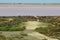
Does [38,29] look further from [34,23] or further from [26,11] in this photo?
[26,11]

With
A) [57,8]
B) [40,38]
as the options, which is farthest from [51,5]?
[40,38]

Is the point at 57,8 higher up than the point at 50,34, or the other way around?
the point at 57,8

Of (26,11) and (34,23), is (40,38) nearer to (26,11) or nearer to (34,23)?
(34,23)

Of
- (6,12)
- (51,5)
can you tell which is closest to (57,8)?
(51,5)

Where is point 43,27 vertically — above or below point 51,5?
below

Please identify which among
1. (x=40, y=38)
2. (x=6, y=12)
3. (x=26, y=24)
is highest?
(x=6, y=12)

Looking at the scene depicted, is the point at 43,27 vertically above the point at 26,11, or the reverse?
the point at 26,11

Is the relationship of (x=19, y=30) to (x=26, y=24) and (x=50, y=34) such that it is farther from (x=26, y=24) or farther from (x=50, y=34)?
(x=50, y=34)

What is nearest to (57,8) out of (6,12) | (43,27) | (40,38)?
(43,27)
